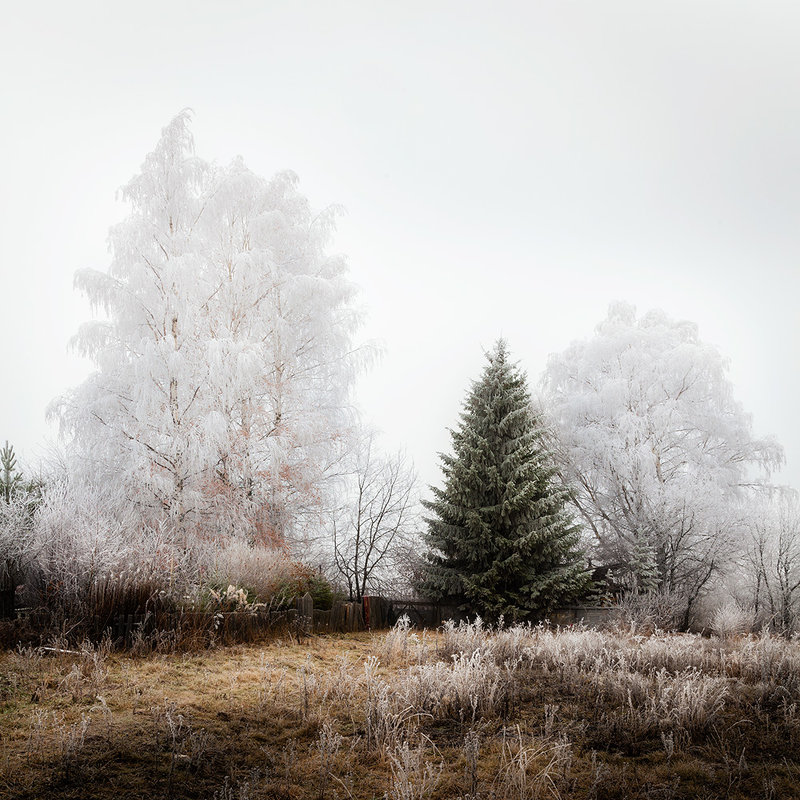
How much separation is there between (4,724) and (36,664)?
5.33ft

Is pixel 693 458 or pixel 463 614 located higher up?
pixel 693 458

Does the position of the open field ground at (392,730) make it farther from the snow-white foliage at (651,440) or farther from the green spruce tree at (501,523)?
the snow-white foliage at (651,440)

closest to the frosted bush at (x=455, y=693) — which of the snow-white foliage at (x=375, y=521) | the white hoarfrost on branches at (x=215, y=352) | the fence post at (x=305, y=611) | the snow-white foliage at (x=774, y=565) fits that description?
the fence post at (x=305, y=611)

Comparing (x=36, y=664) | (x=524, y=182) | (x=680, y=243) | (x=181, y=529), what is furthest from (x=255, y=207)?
(x=524, y=182)

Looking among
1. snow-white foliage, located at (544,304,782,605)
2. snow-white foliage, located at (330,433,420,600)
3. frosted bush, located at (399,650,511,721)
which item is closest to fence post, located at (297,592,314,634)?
frosted bush, located at (399,650,511,721)

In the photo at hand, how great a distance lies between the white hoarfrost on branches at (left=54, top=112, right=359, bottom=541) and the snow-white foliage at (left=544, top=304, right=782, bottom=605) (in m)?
7.14

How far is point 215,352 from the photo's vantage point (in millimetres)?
12148

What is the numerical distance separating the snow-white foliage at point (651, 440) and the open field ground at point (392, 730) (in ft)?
29.4

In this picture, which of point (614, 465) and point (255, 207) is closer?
point (255, 207)

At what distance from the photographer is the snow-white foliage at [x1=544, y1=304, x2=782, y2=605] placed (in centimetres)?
1552

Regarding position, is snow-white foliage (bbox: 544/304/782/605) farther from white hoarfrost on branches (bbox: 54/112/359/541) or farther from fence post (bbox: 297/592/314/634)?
fence post (bbox: 297/592/314/634)

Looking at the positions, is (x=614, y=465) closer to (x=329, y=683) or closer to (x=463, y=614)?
(x=463, y=614)

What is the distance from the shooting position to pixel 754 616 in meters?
13.4

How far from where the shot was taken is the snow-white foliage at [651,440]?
50.9 feet
